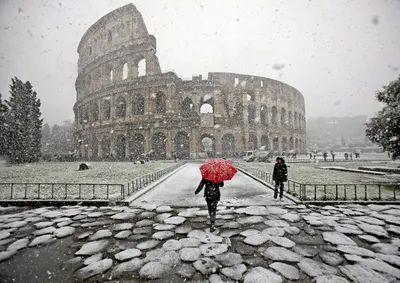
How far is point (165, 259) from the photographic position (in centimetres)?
327

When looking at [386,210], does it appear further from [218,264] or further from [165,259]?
[165,259]

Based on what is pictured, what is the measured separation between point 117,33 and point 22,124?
1738 centimetres

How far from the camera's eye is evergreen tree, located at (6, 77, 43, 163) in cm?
2764

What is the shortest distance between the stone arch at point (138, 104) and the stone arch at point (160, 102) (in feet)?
6.72

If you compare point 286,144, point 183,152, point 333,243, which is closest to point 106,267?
point 333,243

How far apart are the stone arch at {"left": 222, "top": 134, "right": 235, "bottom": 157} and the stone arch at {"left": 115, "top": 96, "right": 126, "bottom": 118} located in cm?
1456

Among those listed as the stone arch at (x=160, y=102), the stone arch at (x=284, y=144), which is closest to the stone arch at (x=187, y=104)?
the stone arch at (x=160, y=102)

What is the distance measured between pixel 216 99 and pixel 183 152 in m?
8.63

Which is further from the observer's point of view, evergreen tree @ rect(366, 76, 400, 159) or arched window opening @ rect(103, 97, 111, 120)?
arched window opening @ rect(103, 97, 111, 120)

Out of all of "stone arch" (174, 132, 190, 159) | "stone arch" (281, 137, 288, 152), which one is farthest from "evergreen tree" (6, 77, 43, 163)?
"stone arch" (281, 137, 288, 152)

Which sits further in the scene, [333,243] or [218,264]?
[333,243]

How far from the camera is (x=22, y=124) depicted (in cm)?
2914

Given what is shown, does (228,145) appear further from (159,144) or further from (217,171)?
(217,171)

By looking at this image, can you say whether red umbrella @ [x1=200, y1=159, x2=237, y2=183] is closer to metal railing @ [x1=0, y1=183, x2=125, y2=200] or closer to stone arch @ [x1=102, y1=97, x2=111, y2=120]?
metal railing @ [x1=0, y1=183, x2=125, y2=200]
